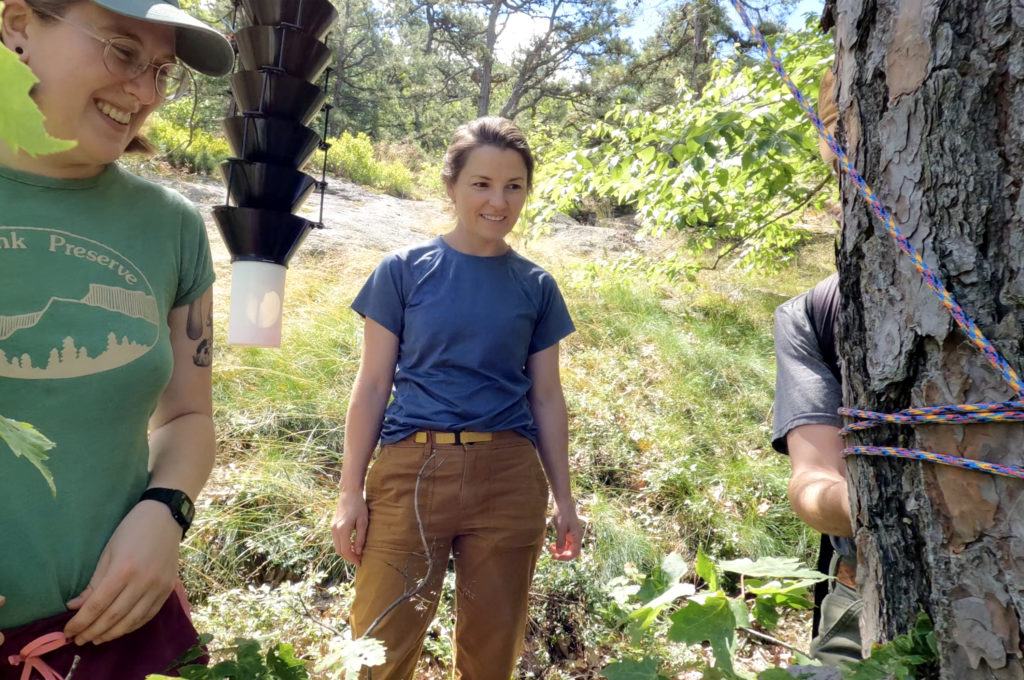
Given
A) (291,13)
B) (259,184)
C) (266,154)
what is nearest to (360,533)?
(259,184)

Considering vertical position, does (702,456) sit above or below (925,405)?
below

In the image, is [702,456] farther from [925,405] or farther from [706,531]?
[925,405]

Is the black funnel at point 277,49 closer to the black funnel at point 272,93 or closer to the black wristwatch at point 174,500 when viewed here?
the black funnel at point 272,93

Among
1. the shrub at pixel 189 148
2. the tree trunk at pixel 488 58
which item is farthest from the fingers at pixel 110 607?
the tree trunk at pixel 488 58

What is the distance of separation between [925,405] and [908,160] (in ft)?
0.89

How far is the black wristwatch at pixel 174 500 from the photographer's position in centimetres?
113

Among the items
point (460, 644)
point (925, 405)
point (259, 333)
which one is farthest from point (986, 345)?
point (259, 333)

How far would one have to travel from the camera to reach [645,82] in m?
16.1

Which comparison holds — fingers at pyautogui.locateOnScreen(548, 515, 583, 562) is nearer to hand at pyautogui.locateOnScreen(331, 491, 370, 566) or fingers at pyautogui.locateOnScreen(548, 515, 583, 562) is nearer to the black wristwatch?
hand at pyautogui.locateOnScreen(331, 491, 370, 566)

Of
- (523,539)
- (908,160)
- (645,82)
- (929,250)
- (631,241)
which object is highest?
(645,82)

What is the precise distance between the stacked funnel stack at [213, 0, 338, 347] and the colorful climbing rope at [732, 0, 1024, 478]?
A: 187 centimetres

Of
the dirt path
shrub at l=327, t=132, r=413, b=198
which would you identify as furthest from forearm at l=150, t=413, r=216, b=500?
shrub at l=327, t=132, r=413, b=198

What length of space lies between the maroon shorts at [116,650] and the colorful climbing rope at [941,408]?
1004mm

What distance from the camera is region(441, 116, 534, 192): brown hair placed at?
2.10 m
